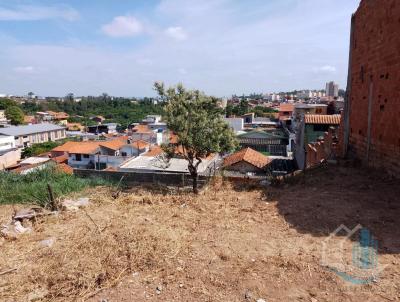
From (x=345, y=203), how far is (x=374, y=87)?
11.3ft

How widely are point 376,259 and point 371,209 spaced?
5.69ft

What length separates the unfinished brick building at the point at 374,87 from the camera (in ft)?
21.5

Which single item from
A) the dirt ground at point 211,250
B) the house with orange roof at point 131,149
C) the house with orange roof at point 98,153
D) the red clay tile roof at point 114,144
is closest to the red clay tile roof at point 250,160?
the dirt ground at point 211,250

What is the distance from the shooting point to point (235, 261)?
4.12 m

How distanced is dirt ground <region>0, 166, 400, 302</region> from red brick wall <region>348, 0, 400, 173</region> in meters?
0.88

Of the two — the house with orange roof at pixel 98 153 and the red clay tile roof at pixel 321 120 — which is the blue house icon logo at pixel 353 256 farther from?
the house with orange roof at pixel 98 153

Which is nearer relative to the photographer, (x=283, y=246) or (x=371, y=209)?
(x=283, y=246)

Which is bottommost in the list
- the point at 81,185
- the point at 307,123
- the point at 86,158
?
the point at 86,158

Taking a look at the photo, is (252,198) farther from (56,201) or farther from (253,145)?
(253,145)

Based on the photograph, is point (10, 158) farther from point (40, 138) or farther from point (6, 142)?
point (40, 138)

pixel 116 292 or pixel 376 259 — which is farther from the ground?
pixel 376 259

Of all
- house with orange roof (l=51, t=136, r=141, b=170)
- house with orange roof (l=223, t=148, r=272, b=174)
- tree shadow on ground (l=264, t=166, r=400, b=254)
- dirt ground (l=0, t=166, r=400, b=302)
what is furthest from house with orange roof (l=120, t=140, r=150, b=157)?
tree shadow on ground (l=264, t=166, r=400, b=254)

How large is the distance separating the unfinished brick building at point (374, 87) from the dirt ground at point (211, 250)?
933 mm

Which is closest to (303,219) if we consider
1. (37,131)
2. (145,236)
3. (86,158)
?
(145,236)
